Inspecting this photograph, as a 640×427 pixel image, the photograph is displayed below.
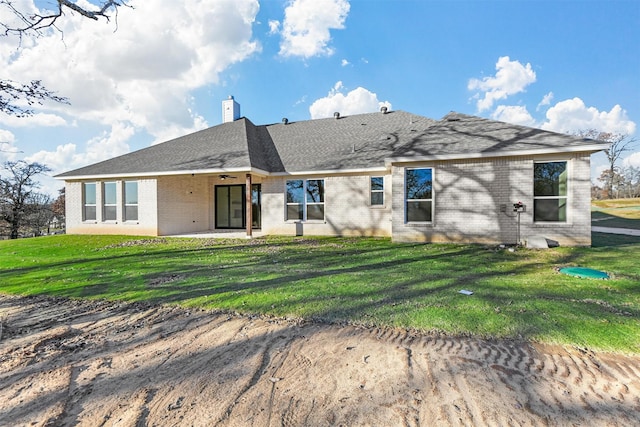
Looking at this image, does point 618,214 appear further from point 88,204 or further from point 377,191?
point 88,204

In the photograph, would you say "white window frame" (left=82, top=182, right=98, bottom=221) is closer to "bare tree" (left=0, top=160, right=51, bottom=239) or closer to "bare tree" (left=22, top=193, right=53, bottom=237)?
"bare tree" (left=0, top=160, right=51, bottom=239)

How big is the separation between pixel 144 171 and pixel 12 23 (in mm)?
7499

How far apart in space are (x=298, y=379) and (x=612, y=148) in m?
54.2

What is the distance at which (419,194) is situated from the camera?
1040 centimetres

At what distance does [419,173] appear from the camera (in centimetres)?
1036

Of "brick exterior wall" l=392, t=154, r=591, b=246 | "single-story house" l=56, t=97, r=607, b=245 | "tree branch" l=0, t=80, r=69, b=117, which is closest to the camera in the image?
"tree branch" l=0, t=80, r=69, b=117

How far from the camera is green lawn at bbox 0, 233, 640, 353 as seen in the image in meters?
3.47

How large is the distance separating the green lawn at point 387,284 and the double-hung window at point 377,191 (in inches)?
118

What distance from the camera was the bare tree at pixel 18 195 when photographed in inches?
862

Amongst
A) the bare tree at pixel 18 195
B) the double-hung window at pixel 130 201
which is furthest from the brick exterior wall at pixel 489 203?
the bare tree at pixel 18 195

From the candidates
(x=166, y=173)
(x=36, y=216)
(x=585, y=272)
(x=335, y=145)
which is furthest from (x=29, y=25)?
(x=36, y=216)

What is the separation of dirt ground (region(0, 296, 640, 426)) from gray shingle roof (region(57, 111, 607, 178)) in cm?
820

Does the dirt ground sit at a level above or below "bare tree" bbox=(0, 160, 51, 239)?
below

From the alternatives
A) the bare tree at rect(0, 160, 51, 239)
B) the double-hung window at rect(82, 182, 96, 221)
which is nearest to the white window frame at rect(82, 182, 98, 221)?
the double-hung window at rect(82, 182, 96, 221)
